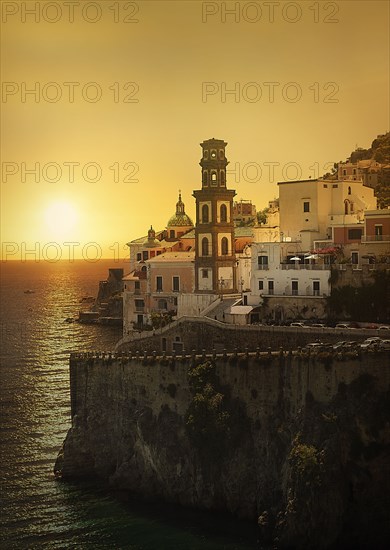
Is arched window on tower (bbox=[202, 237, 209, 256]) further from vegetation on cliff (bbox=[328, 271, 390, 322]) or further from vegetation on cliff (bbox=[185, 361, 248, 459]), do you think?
vegetation on cliff (bbox=[185, 361, 248, 459])

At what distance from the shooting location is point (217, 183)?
9194 cm

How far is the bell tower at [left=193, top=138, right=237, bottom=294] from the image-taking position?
91.4 m

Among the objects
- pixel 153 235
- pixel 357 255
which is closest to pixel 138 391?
pixel 357 255

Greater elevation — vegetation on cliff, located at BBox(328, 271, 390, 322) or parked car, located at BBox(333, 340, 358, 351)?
vegetation on cliff, located at BBox(328, 271, 390, 322)

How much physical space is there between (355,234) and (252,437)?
2978cm

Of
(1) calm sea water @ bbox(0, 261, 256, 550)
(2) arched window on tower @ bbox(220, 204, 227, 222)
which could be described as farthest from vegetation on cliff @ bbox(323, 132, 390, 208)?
(1) calm sea water @ bbox(0, 261, 256, 550)

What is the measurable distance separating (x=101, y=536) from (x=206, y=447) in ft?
30.7

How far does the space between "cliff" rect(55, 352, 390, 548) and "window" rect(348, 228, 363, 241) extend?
2501cm

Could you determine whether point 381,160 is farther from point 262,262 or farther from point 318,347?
point 318,347

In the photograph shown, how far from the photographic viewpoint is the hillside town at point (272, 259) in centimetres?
7775

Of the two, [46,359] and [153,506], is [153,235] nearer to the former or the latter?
[46,359]

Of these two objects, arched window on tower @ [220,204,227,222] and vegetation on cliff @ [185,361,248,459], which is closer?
vegetation on cliff @ [185,361,248,459]

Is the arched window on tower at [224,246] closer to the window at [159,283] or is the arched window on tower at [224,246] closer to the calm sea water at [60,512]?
the window at [159,283]

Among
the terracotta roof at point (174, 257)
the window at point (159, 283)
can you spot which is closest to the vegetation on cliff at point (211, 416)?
the terracotta roof at point (174, 257)
